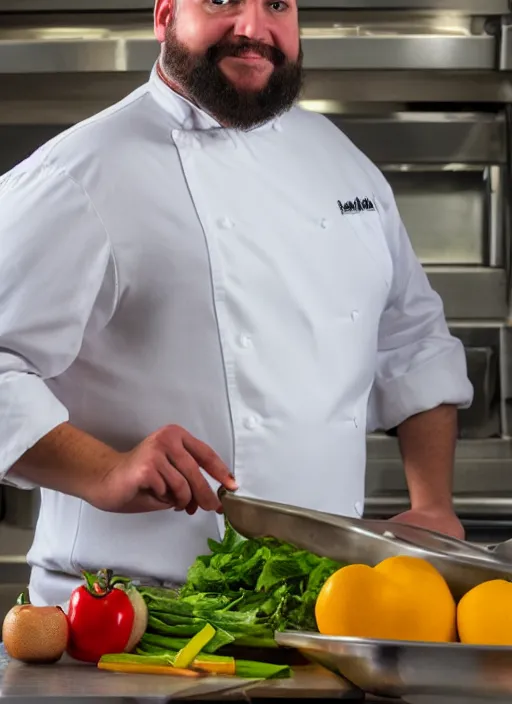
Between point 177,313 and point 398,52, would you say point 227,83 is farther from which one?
point 398,52

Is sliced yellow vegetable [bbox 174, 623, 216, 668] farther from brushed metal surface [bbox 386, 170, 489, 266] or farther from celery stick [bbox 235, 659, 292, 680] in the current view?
brushed metal surface [bbox 386, 170, 489, 266]

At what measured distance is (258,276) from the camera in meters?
1.59

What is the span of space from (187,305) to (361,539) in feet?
1.74

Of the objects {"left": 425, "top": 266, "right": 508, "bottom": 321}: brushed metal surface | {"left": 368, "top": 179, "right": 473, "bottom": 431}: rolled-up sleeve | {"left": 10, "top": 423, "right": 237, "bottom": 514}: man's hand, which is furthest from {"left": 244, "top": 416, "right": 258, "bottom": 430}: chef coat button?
{"left": 425, "top": 266, "right": 508, "bottom": 321}: brushed metal surface

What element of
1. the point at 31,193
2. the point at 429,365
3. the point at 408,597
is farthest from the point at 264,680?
the point at 429,365

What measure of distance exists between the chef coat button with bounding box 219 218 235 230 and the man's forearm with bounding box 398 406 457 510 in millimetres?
452

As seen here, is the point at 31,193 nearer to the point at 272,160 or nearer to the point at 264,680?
the point at 272,160

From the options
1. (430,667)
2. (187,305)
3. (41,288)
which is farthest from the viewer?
(187,305)

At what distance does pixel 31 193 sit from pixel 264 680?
777 millimetres

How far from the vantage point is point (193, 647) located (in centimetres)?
101

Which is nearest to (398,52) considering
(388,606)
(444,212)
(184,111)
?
(444,212)

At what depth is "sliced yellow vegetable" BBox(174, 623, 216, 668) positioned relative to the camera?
1004 mm

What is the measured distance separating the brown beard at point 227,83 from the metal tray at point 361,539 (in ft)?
2.20

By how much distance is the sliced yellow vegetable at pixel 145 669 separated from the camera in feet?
3.25
